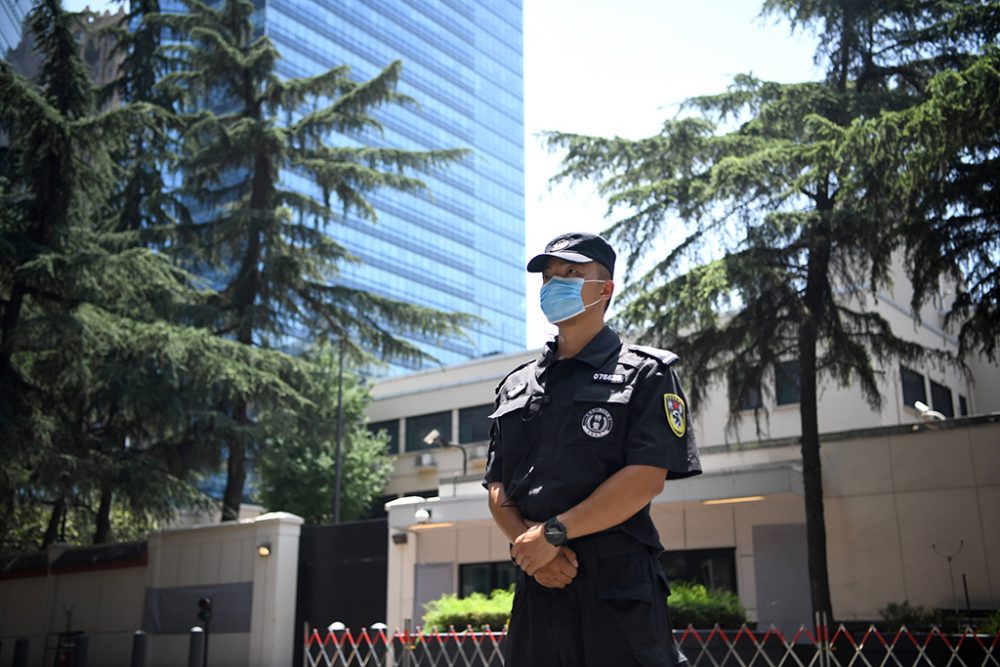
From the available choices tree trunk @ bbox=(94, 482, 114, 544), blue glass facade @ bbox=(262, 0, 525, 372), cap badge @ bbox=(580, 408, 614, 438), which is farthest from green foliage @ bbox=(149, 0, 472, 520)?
blue glass facade @ bbox=(262, 0, 525, 372)

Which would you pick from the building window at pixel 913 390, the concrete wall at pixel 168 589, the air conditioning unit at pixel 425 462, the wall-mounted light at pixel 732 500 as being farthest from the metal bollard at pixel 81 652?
the air conditioning unit at pixel 425 462

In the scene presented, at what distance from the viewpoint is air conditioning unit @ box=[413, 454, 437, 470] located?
40.3 meters

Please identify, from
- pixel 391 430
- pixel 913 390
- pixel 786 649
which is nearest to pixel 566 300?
pixel 786 649

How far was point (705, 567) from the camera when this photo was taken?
63.2ft

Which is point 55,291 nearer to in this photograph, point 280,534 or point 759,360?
point 280,534

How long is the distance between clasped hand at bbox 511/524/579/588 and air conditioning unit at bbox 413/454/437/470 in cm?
3776

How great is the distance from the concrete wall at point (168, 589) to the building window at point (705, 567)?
28.7 ft

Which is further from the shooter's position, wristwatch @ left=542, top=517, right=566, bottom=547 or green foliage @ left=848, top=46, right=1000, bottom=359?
green foliage @ left=848, top=46, right=1000, bottom=359

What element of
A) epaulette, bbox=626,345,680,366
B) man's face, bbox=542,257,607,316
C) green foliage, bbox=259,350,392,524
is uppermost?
green foliage, bbox=259,350,392,524

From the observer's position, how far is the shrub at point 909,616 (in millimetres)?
15078

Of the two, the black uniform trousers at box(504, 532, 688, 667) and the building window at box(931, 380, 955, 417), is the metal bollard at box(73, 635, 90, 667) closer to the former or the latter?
the black uniform trousers at box(504, 532, 688, 667)

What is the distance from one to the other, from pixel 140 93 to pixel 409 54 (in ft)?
→ 283

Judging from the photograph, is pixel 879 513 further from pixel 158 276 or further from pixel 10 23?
pixel 10 23

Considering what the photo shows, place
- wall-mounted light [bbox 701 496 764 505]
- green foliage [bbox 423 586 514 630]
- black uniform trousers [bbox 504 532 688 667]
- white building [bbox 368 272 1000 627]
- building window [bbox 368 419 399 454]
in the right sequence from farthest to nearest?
1. building window [bbox 368 419 399 454]
2. wall-mounted light [bbox 701 496 764 505]
3. white building [bbox 368 272 1000 627]
4. green foliage [bbox 423 586 514 630]
5. black uniform trousers [bbox 504 532 688 667]
